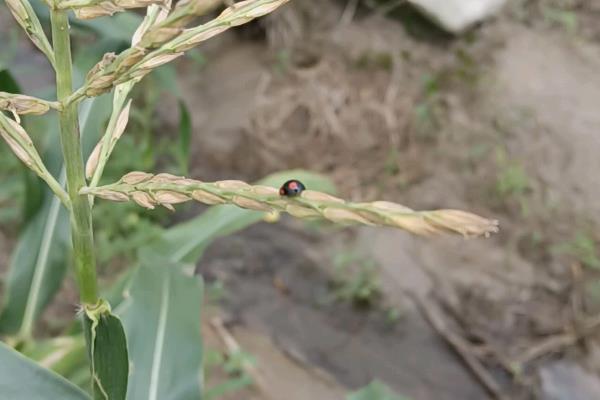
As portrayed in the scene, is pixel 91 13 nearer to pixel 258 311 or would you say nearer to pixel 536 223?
pixel 258 311

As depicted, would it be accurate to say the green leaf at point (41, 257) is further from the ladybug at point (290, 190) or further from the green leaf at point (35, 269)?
Answer: the ladybug at point (290, 190)

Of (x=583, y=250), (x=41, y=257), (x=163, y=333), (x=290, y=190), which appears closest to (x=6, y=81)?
(x=41, y=257)

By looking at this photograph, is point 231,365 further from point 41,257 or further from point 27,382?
point 27,382

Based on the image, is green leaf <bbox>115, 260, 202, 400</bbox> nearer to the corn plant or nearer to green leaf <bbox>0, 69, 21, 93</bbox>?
the corn plant

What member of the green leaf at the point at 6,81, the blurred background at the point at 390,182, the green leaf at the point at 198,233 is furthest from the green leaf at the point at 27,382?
the blurred background at the point at 390,182

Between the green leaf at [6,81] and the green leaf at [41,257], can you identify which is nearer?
the green leaf at [6,81]

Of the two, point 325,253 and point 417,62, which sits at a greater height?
point 417,62

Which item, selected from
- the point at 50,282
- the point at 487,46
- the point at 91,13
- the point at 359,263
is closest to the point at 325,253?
the point at 359,263
